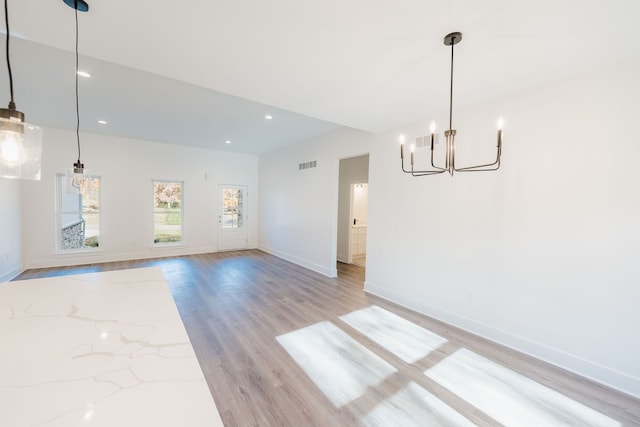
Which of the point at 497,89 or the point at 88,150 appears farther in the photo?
the point at 88,150

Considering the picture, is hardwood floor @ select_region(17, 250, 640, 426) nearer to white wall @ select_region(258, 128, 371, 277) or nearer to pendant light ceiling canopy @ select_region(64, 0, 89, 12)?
white wall @ select_region(258, 128, 371, 277)

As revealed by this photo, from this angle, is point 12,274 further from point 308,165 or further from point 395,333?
point 395,333

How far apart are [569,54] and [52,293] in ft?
13.5

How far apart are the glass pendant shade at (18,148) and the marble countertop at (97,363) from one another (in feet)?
2.43

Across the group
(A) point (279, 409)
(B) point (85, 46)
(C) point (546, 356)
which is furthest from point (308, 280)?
(B) point (85, 46)

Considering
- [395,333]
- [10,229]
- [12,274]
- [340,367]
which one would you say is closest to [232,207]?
[10,229]

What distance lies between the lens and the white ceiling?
1619 millimetres

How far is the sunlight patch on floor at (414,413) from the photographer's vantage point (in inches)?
72.3

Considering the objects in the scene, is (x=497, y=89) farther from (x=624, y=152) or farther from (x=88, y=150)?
(x=88, y=150)

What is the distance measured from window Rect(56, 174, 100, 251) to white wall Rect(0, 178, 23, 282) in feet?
2.03

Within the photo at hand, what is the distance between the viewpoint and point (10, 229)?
464 cm

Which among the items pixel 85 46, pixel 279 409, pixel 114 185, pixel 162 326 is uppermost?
pixel 85 46

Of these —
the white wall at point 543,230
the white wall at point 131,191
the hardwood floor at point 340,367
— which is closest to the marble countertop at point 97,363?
the hardwood floor at point 340,367

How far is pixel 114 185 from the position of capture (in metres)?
6.10
